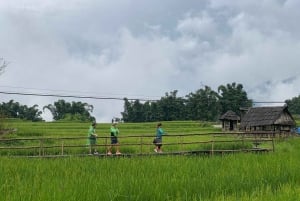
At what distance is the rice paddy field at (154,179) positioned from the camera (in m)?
7.58

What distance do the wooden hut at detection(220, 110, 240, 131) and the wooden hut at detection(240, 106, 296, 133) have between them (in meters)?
3.91

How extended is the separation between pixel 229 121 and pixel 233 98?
20344 mm

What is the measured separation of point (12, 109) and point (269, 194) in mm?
80697

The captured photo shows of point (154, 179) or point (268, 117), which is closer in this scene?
point (154, 179)

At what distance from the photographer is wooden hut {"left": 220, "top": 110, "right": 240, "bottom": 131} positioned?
61094 mm

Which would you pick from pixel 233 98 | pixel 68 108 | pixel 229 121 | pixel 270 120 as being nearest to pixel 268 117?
pixel 270 120

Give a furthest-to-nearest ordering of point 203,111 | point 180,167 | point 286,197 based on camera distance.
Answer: point 203,111, point 180,167, point 286,197

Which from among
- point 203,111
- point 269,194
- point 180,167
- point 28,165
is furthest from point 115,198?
point 203,111

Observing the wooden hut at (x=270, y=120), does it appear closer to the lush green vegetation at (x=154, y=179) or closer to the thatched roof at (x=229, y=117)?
the thatched roof at (x=229, y=117)

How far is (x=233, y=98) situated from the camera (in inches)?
3226

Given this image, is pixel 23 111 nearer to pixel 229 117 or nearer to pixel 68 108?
pixel 68 108

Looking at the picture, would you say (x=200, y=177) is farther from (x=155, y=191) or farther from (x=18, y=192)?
(x=18, y=192)

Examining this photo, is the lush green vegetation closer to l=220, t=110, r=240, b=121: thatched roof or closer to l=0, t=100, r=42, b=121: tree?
l=220, t=110, r=240, b=121: thatched roof

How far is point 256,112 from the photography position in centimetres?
5700
